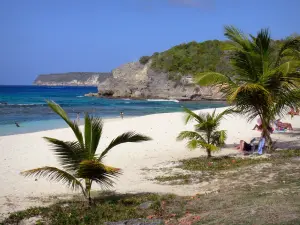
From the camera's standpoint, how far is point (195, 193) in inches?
298

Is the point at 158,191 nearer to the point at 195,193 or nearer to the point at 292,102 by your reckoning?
the point at 195,193

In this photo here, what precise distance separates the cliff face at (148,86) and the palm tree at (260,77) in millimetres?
53515

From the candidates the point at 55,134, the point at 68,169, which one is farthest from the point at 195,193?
the point at 55,134

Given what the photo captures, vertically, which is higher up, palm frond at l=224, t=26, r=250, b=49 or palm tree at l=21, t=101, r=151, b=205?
palm frond at l=224, t=26, r=250, b=49

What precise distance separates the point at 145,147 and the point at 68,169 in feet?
23.6

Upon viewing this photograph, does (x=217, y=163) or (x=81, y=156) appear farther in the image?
(x=217, y=163)

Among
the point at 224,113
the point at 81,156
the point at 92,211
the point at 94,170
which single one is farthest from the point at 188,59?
the point at 92,211

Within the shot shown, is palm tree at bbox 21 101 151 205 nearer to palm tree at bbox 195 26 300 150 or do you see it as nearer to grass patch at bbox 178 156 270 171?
grass patch at bbox 178 156 270 171

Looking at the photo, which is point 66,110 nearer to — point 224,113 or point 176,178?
point 224,113

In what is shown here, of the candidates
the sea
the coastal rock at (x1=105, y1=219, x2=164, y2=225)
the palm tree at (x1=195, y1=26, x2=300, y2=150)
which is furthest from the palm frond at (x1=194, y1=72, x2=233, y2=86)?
the coastal rock at (x1=105, y1=219, x2=164, y2=225)

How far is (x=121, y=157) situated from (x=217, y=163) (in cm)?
333

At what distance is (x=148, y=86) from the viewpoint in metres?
71.1

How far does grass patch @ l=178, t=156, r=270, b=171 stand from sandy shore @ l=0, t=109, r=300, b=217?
85 cm

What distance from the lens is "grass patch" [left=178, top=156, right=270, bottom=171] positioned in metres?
9.77
